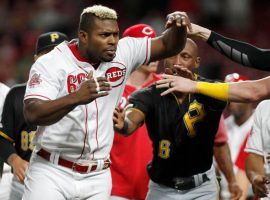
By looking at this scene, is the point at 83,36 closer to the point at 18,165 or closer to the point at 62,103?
the point at 62,103

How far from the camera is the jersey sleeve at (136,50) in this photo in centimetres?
460

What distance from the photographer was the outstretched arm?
4.60 m

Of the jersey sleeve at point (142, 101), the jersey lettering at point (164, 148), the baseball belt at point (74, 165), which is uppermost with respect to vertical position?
the jersey sleeve at point (142, 101)

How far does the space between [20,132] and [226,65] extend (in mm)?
6512

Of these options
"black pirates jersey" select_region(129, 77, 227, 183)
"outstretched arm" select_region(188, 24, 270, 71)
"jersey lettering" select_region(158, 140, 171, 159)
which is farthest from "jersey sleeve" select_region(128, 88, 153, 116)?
"outstretched arm" select_region(188, 24, 270, 71)

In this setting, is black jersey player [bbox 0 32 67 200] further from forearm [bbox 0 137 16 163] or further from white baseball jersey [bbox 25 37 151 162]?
white baseball jersey [bbox 25 37 151 162]

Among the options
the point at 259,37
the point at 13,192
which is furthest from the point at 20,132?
the point at 259,37

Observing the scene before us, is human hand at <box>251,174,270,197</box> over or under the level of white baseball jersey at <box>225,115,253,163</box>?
over

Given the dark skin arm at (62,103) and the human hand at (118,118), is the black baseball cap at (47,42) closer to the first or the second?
the human hand at (118,118)

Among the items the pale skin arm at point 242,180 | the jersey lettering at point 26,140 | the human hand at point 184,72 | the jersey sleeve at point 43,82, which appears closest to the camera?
the jersey sleeve at point 43,82

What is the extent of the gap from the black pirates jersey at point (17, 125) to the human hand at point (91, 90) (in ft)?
4.61

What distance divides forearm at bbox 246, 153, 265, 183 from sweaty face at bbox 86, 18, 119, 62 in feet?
4.59

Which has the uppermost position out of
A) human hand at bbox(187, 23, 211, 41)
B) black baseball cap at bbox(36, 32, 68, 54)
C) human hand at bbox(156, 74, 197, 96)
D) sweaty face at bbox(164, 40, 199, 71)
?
human hand at bbox(187, 23, 211, 41)

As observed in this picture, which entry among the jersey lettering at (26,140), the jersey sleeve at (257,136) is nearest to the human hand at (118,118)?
the jersey lettering at (26,140)
